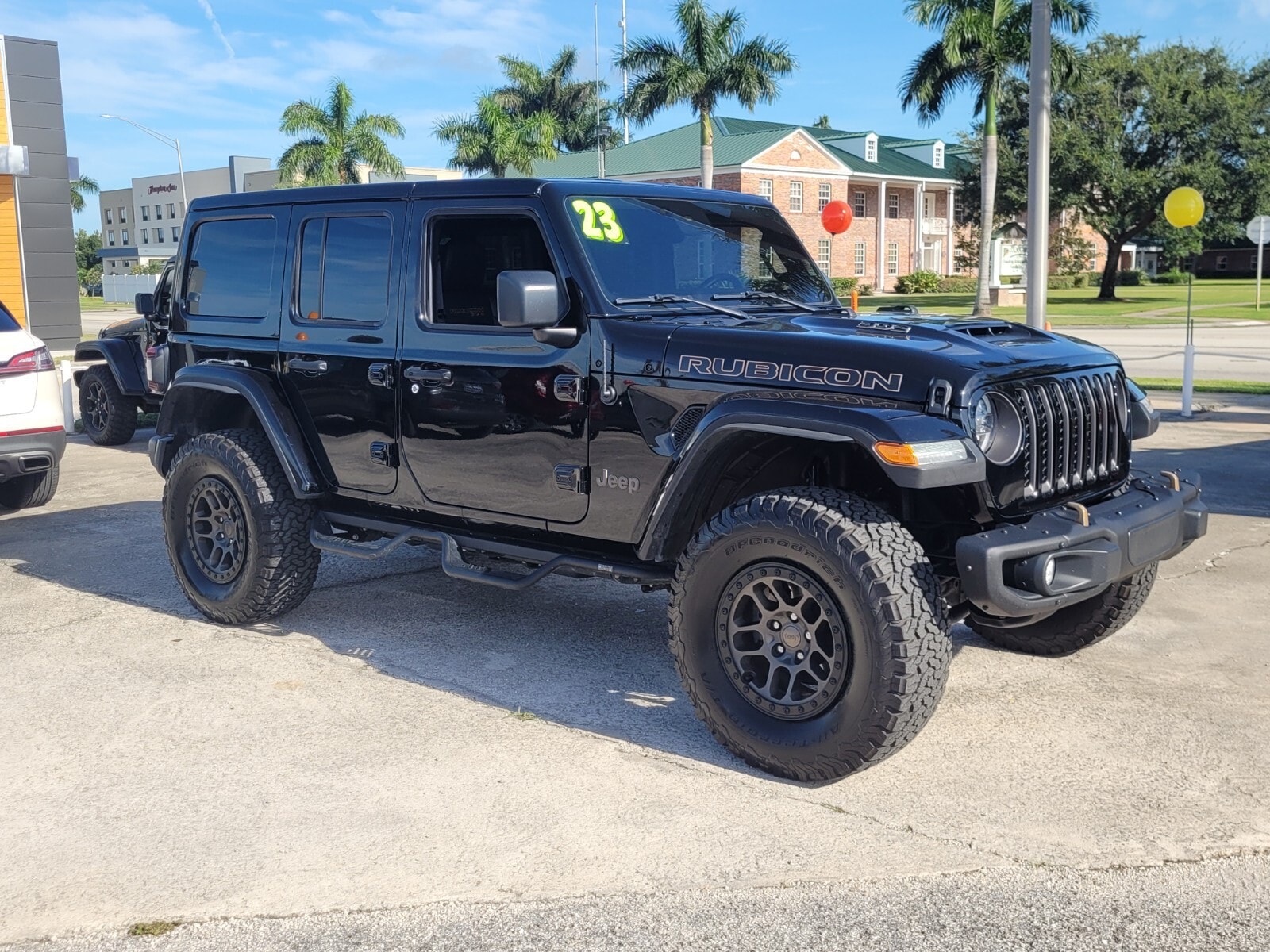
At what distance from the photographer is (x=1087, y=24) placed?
32656mm

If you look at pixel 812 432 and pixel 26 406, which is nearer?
pixel 812 432

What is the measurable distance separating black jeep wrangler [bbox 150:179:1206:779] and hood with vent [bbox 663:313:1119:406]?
0.04 ft

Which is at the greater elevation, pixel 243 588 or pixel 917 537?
pixel 917 537

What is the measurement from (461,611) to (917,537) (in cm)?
263

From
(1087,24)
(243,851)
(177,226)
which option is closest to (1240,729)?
(243,851)

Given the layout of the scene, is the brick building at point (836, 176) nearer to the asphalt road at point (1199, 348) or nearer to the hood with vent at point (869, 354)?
the asphalt road at point (1199, 348)

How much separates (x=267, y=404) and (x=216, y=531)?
706 mm

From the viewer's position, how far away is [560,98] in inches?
2908

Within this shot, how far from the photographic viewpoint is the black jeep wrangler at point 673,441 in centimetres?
389

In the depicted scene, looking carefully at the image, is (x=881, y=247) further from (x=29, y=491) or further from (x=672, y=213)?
(x=672, y=213)

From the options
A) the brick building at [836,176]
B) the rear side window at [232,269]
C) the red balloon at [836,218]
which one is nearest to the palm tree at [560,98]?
the brick building at [836,176]

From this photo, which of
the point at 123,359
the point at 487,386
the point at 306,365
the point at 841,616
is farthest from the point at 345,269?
the point at 123,359

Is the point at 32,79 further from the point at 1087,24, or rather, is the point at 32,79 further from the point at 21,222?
the point at 1087,24

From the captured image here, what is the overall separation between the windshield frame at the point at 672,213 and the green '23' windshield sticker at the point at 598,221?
0.10 ft
